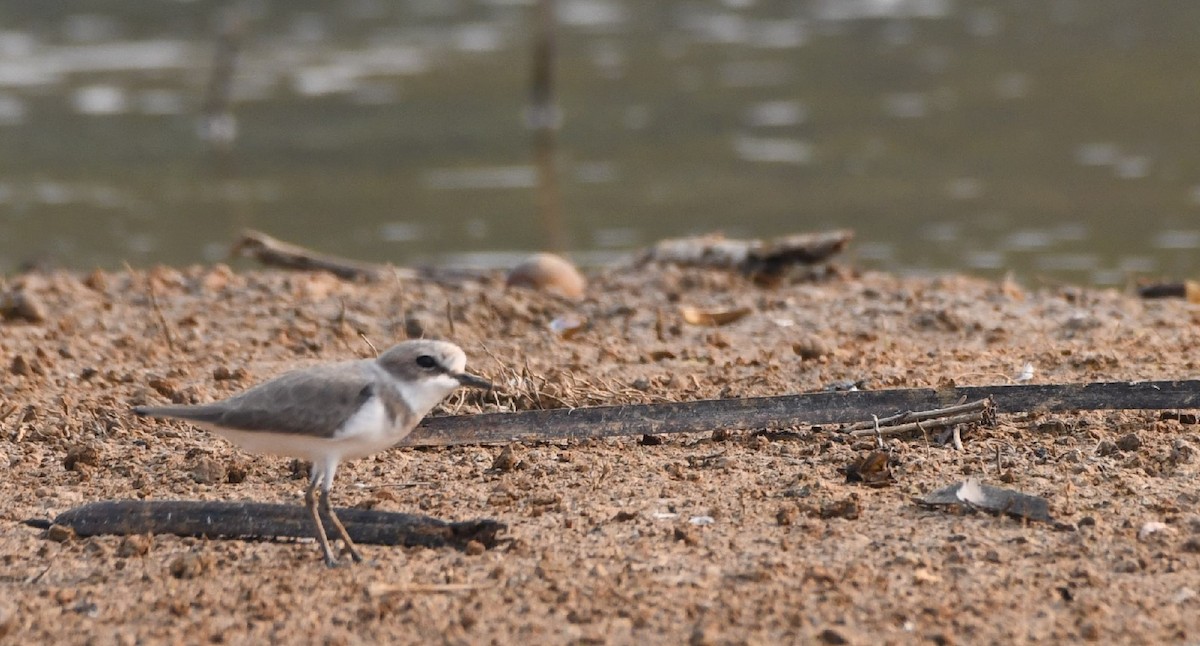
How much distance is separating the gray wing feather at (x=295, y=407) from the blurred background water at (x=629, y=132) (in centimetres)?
692

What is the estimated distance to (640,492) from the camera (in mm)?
4645

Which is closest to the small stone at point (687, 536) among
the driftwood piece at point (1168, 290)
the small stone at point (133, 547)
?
the small stone at point (133, 547)

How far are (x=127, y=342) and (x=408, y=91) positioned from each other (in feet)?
55.7

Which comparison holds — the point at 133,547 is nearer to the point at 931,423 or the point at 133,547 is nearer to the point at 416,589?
the point at 416,589

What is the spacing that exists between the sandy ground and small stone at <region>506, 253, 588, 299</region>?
681 millimetres

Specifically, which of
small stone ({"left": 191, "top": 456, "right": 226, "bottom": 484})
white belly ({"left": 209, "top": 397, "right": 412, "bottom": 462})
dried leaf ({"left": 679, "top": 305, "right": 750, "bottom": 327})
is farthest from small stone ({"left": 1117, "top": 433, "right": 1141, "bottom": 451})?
small stone ({"left": 191, "top": 456, "right": 226, "bottom": 484})

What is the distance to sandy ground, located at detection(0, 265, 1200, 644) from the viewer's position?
3783 millimetres

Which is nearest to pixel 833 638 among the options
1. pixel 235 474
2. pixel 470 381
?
pixel 470 381

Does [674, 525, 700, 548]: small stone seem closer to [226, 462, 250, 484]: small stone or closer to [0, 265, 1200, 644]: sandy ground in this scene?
[0, 265, 1200, 644]: sandy ground

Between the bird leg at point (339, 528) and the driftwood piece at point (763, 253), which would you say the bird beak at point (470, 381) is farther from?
the driftwood piece at point (763, 253)

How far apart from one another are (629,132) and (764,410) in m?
14.5

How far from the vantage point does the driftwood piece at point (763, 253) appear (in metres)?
8.18

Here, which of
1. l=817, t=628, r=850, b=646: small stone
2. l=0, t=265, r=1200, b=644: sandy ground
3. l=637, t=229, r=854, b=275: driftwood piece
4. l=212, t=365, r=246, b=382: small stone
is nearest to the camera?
l=817, t=628, r=850, b=646: small stone

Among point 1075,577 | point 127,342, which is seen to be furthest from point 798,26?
point 1075,577
